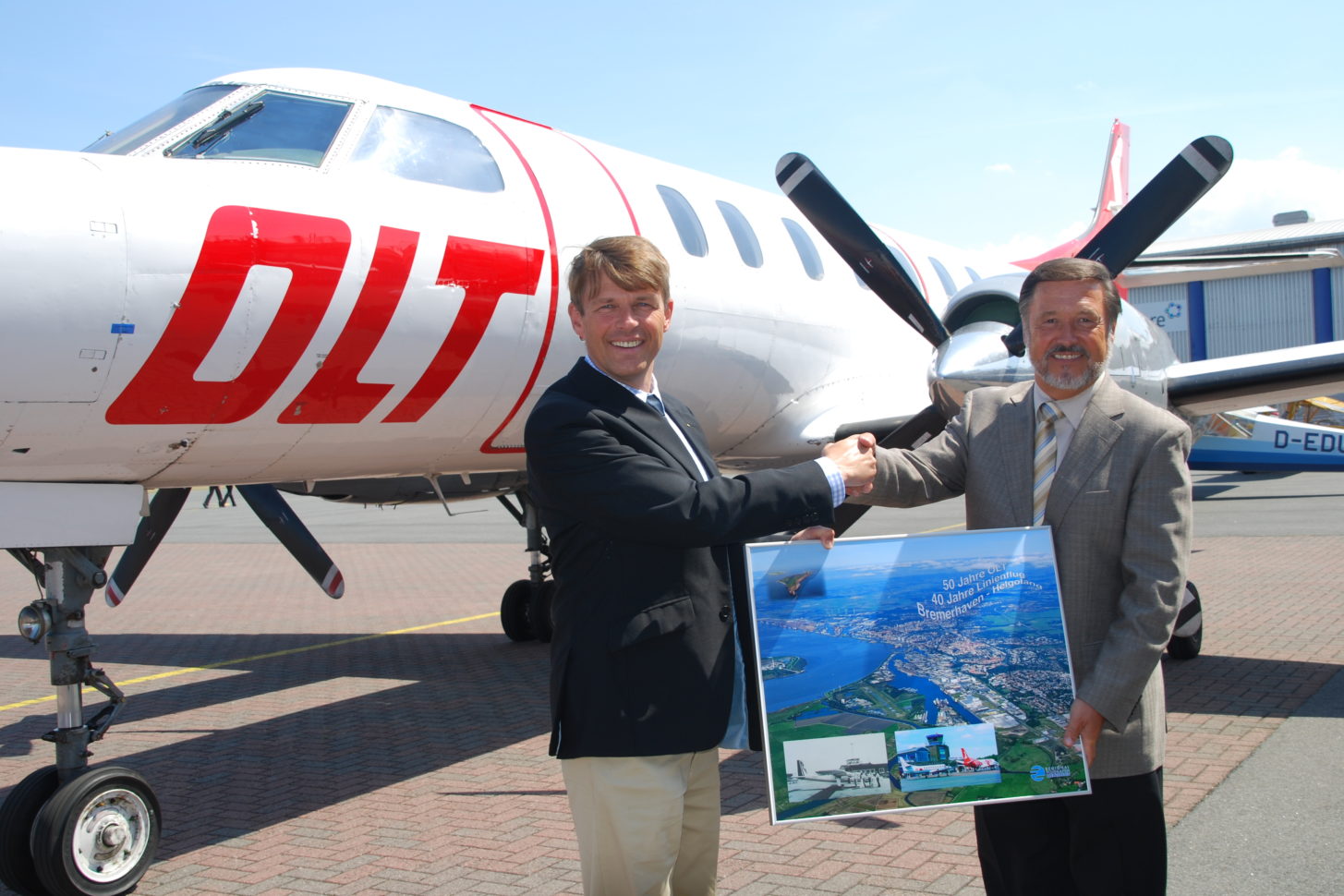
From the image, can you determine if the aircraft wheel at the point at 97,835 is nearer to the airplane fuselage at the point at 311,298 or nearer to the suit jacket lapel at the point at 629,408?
the airplane fuselage at the point at 311,298

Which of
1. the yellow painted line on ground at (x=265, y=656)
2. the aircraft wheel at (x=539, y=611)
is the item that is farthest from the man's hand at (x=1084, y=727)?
the yellow painted line on ground at (x=265, y=656)

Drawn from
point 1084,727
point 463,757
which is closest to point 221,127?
point 463,757

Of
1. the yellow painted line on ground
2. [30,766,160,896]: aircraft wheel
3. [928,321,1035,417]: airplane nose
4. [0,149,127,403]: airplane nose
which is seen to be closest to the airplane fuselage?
[0,149,127,403]: airplane nose

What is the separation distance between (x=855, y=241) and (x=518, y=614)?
4943 mm

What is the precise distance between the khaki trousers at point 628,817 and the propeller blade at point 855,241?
542 centimetres

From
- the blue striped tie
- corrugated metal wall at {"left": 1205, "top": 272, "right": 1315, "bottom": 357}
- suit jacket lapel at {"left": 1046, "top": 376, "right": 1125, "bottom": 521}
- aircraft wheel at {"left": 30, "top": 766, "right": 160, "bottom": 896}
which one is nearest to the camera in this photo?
suit jacket lapel at {"left": 1046, "top": 376, "right": 1125, "bottom": 521}

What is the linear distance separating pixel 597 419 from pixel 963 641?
1066 mm

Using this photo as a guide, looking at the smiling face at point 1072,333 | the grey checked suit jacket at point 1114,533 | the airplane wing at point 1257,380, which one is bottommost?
the grey checked suit jacket at point 1114,533

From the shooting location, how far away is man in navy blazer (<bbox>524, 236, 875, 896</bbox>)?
2502 millimetres

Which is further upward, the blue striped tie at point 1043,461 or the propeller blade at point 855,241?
the propeller blade at point 855,241

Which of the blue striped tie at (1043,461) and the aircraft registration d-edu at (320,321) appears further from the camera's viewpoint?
the aircraft registration d-edu at (320,321)

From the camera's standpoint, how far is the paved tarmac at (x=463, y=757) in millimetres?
4492

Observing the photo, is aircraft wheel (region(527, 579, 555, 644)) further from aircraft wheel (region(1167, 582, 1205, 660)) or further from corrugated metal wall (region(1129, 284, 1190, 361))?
corrugated metal wall (region(1129, 284, 1190, 361))

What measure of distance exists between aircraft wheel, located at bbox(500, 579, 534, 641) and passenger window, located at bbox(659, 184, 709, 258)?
4367 mm
